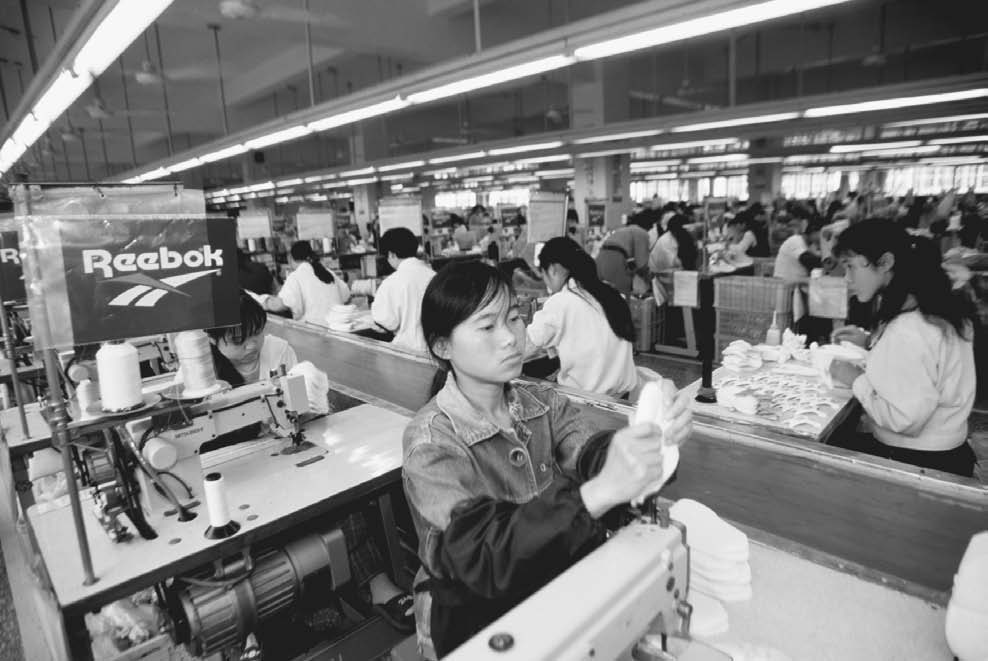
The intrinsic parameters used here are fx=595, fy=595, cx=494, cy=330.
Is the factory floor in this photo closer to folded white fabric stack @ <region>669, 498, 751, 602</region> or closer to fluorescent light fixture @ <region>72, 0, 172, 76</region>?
Answer: folded white fabric stack @ <region>669, 498, 751, 602</region>

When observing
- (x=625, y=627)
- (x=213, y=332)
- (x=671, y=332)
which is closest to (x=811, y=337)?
(x=671, y=332)

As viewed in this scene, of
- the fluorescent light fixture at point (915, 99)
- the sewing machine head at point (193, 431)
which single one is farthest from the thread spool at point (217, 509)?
the fluorescent light fixture at point (915, 99)

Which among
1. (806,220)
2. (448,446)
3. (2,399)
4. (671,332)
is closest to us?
(448,446)

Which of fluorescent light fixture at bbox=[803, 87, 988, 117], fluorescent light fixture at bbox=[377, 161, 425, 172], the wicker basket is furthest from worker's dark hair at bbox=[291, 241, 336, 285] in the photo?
fluorescent light fixture at bbox=[377, 161, 425, 172]

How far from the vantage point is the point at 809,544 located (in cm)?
179

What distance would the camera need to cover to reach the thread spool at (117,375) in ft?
5.20

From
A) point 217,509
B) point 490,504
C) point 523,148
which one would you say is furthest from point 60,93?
point 523,148

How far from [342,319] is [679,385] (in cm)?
325

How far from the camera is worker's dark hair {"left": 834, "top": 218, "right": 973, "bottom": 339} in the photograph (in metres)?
2.09

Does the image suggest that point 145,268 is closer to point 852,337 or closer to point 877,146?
point 852,337

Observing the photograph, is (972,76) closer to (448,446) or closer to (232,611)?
(448,446)

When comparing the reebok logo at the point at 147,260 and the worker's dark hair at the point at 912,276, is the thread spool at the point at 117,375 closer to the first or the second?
the reebok logo at the point at 147,260

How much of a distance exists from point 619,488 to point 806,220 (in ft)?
38.0

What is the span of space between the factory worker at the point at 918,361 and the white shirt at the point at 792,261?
13.3 feet
